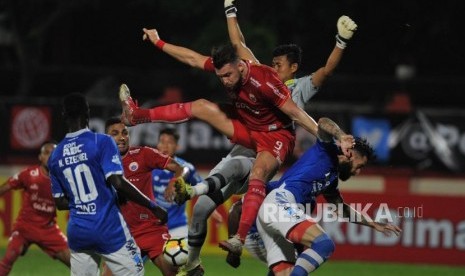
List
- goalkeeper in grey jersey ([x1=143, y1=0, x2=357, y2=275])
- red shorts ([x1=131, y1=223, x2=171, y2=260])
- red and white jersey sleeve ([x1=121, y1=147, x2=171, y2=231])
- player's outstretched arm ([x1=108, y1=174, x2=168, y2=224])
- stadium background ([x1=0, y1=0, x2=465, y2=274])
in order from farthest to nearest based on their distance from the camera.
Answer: stadium background ([x1=0, y1=0, x2=465, y2=274]) < red shorts ([x1=131, y1=223, x2=171, y2=260]) < red and white jersey sleeve ([x1=121, y1=147, x2=171, y2=231]) < goalkeeper in grey jersey ([x1=143, y1=0, x2=357, y2=275]) < player's outstretched arm ([x1=108, y1=174, x2=168, y2=224])

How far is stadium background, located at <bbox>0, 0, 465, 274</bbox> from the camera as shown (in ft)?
67.1

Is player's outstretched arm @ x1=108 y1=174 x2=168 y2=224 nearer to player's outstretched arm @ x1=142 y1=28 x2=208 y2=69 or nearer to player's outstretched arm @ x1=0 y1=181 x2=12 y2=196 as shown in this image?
player's outstretched arm @ x1=142 y1=28 x2=208 y2=69

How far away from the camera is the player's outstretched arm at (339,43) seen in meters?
10.7

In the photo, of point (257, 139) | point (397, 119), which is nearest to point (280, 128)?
point (257, 139)

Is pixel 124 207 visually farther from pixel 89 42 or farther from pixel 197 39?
pixel 89 42

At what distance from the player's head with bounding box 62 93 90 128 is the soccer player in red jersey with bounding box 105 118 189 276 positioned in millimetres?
1653

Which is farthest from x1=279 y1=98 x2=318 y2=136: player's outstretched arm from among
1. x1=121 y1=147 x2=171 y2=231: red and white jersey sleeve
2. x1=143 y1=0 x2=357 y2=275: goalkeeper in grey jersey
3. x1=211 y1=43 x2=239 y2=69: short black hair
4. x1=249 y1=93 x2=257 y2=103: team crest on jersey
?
x1=121 y1=147 x2=171 y2=231: red and white jersey sleeve

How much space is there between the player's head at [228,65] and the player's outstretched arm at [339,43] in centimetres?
123

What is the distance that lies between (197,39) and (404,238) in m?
10.1

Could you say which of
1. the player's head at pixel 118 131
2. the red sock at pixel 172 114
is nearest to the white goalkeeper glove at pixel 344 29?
the red sock at pixel 172 114

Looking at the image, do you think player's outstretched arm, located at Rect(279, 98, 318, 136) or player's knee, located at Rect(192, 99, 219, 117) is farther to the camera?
player's knee, located at Rect(192, 99, 219, 117)

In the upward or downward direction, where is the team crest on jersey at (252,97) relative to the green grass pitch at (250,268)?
upward

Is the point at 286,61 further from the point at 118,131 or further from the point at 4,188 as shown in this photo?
the point at 4,188

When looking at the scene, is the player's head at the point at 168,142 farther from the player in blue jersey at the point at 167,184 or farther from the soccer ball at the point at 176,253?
the soccer ball at the point at 176,253
